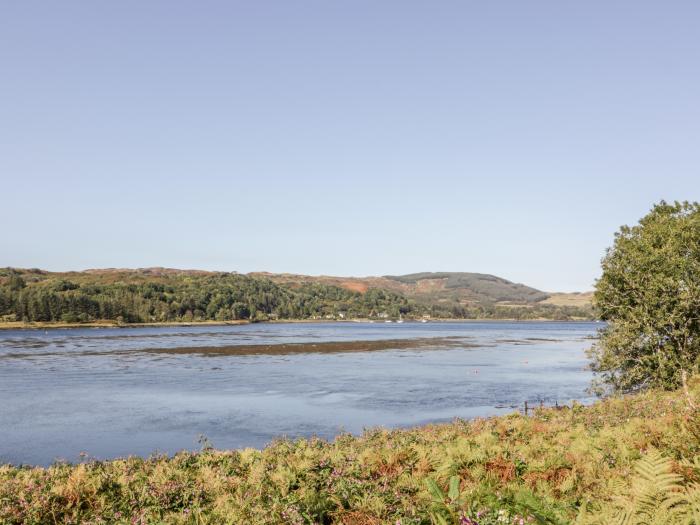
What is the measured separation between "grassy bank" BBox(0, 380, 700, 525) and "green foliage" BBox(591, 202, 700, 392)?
65.1 feet

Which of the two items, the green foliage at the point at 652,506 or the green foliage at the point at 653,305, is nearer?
the green foliage at the point at 652,506

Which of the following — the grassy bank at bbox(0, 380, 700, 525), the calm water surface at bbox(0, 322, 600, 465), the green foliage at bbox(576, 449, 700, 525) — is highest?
the green foliage at bbox(576, 449, 700, 525)

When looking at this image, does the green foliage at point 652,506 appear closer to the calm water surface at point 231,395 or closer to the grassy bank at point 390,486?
the grassy bank at point 390,486

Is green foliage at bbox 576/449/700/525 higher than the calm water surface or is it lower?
higher

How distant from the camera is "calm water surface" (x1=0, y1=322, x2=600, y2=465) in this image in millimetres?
30359

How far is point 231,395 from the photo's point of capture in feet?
148

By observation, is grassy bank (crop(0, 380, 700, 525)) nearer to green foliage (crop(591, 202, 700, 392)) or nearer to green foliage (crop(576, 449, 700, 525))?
green foliage (crop(576, 449, 700, 525))

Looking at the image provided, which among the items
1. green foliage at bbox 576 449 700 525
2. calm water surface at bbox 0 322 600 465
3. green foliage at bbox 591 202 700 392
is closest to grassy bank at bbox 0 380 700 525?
green foliage at bbox 576 449 700 525

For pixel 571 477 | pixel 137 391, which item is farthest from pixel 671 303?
pixel 137 391

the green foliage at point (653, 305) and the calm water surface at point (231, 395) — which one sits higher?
the green foliage at point (653, 305)

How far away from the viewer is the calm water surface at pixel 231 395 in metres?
30.4

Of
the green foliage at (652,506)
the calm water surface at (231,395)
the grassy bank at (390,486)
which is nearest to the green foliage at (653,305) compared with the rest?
the calm water surface at (231,395)

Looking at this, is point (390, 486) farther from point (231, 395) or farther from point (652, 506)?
point (231, 395)

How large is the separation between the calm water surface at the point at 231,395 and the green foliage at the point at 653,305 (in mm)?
3526
